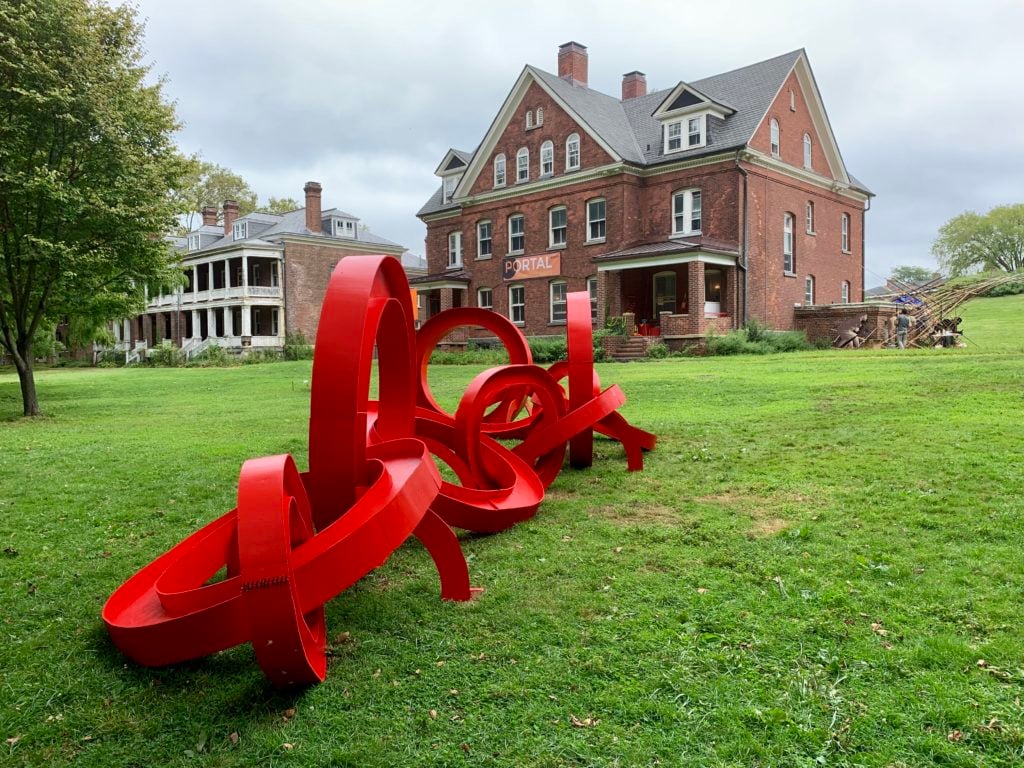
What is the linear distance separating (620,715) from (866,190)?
38.8 meters

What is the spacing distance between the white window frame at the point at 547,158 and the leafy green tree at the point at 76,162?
19280 millimetres

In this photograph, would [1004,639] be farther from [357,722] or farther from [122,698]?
[122,698]

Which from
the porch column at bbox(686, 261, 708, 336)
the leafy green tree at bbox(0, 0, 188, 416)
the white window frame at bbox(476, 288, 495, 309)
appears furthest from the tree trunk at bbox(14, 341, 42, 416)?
the white window frame at bbox(476, 288, 495, 309)

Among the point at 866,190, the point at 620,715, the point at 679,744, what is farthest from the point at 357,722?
the point at 866,190

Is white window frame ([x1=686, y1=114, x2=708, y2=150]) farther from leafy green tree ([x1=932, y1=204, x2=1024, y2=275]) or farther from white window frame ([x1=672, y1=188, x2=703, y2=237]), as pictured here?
leafy green tree ([x1=932, y1=204, x2=1024, y2=275])

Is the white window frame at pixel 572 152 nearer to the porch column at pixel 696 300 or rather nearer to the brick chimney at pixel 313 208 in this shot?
the porch column at pixel 696 300

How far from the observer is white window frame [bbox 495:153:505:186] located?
36.4m

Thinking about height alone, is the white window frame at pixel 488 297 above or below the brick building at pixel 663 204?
below

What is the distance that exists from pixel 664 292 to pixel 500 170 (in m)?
10.6

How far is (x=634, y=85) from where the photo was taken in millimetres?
38688

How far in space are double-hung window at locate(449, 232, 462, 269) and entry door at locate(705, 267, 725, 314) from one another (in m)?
14.3

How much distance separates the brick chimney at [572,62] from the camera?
122 feet

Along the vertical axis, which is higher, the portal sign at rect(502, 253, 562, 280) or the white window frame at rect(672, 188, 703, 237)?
the white window frame at rect(672, 188, 703, 237)

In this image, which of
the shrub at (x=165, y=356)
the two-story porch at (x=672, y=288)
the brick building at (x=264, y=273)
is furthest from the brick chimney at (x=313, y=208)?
the two-story porch at (x=672, y=288)
